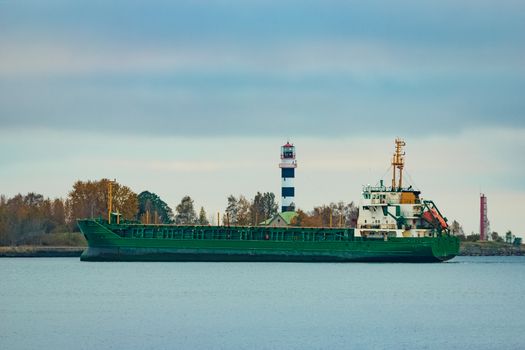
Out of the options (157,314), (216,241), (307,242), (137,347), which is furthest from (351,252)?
(137,347)

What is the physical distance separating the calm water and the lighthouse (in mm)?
→ 50201

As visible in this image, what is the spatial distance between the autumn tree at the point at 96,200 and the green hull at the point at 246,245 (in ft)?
159

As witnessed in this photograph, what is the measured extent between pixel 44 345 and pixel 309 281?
37.4 meters

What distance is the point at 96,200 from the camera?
6196 inches

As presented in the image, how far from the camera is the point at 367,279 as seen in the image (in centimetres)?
8669

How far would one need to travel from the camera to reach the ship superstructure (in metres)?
103

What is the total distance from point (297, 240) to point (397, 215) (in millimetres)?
8346

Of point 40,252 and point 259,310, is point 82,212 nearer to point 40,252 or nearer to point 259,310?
point 40,252

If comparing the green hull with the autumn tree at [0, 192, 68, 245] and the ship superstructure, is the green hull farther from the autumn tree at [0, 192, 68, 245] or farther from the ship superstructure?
the autumn tree at [0, 192, 68, 245]

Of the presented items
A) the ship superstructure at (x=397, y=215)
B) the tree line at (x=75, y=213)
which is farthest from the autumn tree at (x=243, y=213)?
the ship superstructure at (x=397, y=215)

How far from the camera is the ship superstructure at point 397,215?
103188 mm

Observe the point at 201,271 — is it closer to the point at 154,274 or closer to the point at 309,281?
the point at 154,274

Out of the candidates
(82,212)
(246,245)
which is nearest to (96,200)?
(82,212)

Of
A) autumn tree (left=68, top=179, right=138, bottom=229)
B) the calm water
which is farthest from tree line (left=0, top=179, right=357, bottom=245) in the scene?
the calm water
